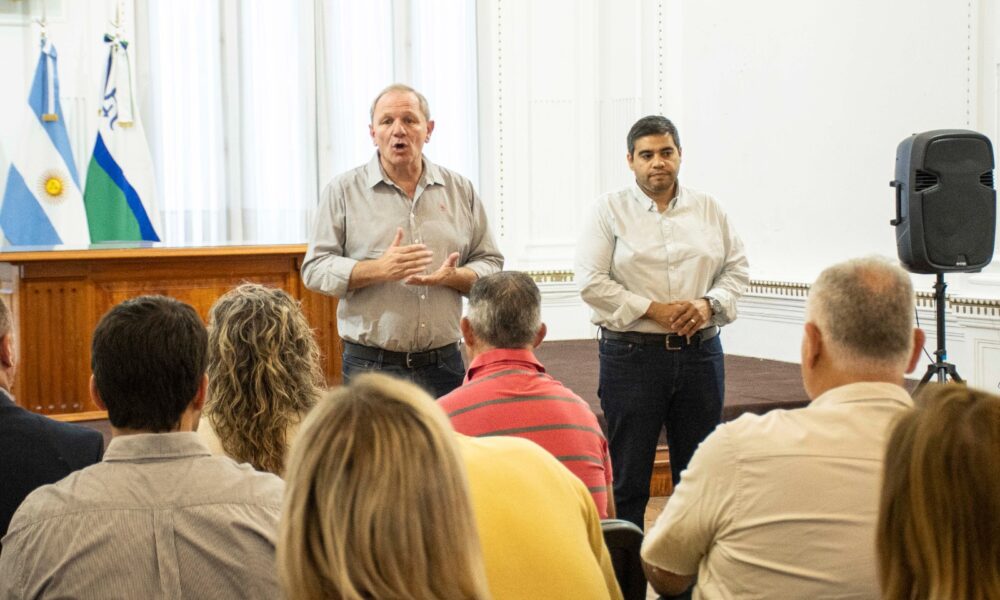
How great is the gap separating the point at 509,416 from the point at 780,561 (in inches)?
30.3

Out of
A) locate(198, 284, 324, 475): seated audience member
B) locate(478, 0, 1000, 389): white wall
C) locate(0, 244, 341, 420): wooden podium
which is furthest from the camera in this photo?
locate(478, 0, 1000, 389): white wall

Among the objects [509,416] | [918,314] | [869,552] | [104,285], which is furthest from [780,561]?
[918,314]

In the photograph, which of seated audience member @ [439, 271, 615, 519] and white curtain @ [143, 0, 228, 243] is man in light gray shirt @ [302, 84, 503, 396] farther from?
white curtain @ [143, 0, 228, 243]

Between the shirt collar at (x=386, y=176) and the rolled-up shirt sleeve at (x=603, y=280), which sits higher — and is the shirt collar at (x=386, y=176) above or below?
above

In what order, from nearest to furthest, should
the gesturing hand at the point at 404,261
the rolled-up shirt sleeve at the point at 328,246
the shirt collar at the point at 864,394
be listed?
the shirt collar at the point at 864,394
the gesturing hand at the point at 404,261
the rolled-up shirt sleeve at the point at 328,246

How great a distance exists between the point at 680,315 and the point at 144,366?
2.14 m

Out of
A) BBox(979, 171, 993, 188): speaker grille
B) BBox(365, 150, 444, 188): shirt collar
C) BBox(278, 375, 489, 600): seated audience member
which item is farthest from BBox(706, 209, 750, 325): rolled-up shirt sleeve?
BBox(278, 375, 489, 600): seated audience member

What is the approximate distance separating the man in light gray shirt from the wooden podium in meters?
1.92

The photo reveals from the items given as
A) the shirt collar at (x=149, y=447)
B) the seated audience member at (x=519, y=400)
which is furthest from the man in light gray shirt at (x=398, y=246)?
the shirt collar at (x=149, y=447)

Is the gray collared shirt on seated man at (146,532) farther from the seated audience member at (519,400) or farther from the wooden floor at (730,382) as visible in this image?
the wooden floor at (730,382)

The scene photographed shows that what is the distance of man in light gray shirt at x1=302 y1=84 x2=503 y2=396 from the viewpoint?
3359 mm

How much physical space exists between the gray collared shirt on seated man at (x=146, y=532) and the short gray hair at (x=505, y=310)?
918mm

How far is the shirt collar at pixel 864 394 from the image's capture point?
1.76m

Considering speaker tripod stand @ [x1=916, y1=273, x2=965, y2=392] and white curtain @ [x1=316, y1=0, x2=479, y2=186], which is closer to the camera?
speaker tripod stand @ [x1=916, y1=273, x2=965, y2=392]
